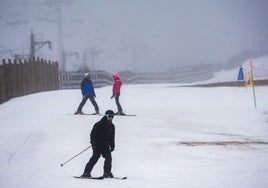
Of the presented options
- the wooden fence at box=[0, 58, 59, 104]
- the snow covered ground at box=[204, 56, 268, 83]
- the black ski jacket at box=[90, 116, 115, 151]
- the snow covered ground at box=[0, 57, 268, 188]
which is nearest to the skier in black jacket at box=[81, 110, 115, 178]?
the black ski jacket at box=[90, 116, 115, 151]

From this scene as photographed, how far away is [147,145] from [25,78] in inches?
567

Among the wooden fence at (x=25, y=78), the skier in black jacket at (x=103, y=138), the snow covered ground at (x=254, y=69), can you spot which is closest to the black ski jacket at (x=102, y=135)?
the skier in black jacket at (x=103, y=138)

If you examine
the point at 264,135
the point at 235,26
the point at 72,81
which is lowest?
the point at 264,135

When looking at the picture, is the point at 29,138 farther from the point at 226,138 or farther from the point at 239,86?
the point at 239,86

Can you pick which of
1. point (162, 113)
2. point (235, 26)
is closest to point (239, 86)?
point (162, 113)

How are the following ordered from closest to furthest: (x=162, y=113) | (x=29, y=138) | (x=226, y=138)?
(x=29, y=138) < (x=226, y=138) < (x=162, y=113)

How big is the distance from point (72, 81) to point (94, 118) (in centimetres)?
2117

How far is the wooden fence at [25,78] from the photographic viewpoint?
21.7 metres

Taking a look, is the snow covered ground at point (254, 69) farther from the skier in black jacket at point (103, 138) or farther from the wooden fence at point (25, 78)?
the skier in black jacket at point (103, 138)

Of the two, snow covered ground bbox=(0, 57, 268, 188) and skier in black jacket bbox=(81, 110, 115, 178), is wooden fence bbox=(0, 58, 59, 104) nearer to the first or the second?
snow covered ground bbox=(0, 57, 268, 188)

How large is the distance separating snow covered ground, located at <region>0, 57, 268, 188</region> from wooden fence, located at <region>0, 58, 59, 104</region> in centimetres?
96

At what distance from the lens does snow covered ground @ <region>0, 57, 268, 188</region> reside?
824 cm

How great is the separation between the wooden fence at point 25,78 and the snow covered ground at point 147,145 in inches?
38.0

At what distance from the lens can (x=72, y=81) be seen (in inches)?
1432
